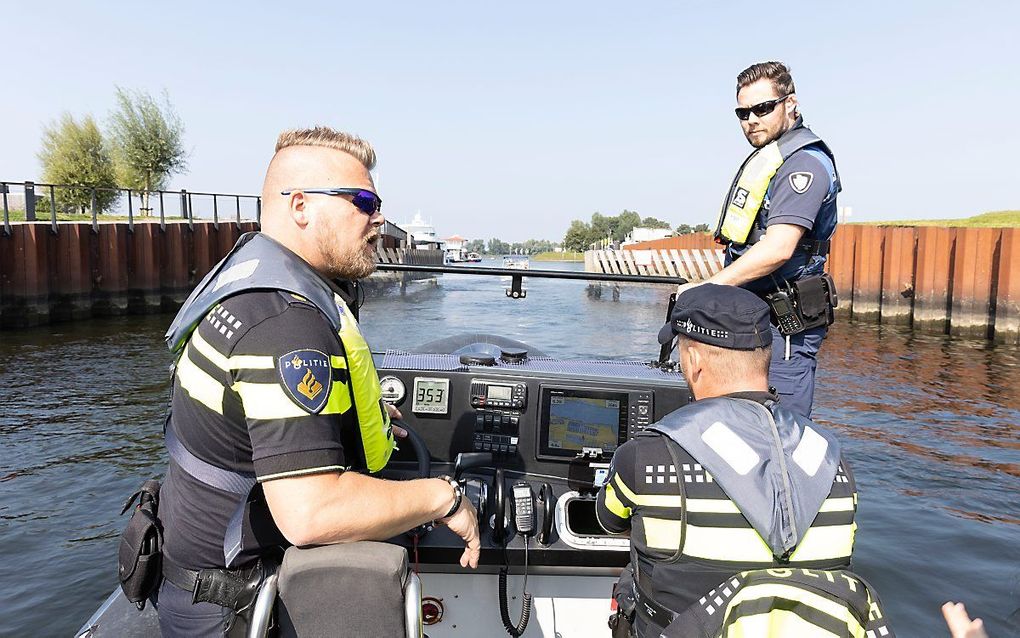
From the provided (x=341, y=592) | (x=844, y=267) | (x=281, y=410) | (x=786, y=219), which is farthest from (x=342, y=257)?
(x=844, y=267)

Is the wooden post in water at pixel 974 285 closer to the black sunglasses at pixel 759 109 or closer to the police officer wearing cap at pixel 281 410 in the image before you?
the black sunglasses at pixel 759 109

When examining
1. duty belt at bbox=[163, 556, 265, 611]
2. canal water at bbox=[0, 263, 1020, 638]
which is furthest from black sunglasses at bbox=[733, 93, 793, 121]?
canal water at bbox=[0, 263, 1020, 638]

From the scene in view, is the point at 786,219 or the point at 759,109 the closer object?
the point at 786,219

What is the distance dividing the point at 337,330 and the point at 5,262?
75.1 ft

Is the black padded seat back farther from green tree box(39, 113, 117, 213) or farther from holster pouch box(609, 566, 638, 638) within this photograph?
green tree box(39, 113, 117, 213)

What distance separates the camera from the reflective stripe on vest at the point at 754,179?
11.0ft

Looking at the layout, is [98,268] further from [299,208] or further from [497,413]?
[299,208]

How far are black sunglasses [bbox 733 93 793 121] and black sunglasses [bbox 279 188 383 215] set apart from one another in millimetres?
2122

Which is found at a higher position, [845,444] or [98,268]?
[98,268]

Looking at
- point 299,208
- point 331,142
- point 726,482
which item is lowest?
point 726,482

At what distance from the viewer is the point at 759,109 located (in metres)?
3.38

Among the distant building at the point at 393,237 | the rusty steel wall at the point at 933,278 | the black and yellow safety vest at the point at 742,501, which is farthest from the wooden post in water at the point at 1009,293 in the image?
the distant building at the point at 393,237

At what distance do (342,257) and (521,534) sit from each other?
1.64 m

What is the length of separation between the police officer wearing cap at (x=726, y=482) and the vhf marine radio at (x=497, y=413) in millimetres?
1499
